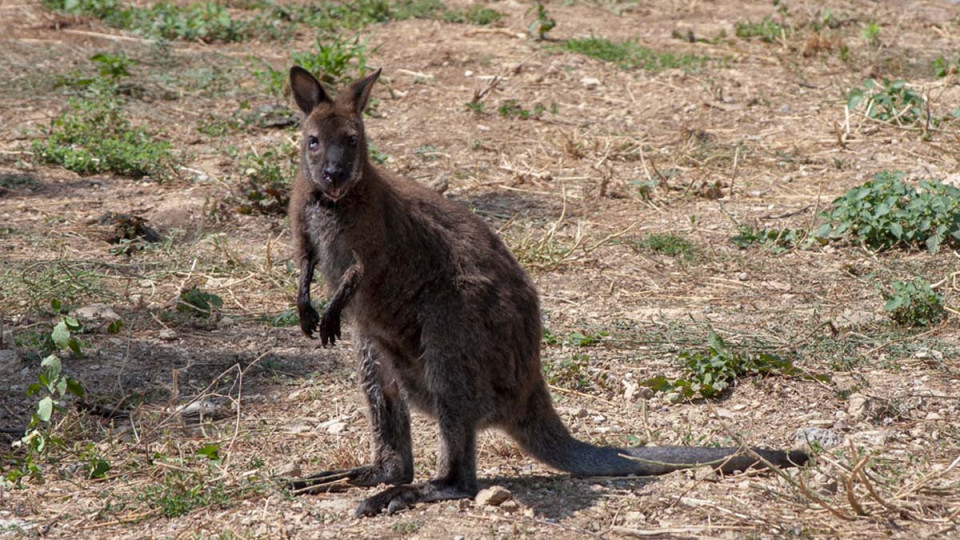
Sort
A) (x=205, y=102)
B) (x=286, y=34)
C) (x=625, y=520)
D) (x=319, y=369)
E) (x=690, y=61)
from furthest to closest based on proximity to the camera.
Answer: (x=286, y=34)
(x=690, y=61)
(x=205, y=102)
(x=319, y=369)
(x=625, y=520)

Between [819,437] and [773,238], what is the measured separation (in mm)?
3047

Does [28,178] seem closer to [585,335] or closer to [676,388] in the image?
[585,335]

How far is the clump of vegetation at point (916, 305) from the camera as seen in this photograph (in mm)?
6387

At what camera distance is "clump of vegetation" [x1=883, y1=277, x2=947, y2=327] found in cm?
639

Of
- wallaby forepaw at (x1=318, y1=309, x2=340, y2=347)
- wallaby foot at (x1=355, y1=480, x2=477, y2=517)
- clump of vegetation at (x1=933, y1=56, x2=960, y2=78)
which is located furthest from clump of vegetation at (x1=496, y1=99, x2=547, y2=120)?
wallaby foot at (x1=355, y1=480, x2=477, y2=517)

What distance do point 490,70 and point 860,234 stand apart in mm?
4539

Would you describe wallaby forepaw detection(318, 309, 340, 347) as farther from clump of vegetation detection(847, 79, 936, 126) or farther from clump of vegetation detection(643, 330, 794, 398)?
clump of vegetation detection(847, 79, 936, 126)

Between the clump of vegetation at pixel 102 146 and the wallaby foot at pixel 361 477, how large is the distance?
4.69 meters

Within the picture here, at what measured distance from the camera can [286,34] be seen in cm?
1227

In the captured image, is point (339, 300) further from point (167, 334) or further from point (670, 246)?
point (670, 246)

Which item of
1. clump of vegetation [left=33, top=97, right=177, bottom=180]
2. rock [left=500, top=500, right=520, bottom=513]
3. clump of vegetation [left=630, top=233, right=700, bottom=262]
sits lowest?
rock [left=500, top=500, right=520, bottom=513]

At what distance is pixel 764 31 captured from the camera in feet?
39.7

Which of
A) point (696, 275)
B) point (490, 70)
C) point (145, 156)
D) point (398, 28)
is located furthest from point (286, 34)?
point (696, 275)

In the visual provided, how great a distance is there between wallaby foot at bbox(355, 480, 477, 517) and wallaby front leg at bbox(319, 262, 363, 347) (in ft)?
2.37
